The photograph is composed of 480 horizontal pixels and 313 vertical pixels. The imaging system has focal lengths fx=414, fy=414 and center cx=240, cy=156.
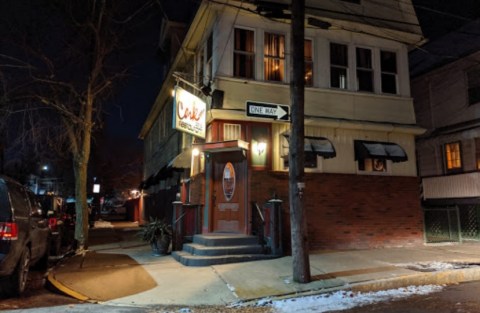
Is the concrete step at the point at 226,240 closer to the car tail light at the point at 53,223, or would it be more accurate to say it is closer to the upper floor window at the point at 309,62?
the car tail light at the point at 53,223

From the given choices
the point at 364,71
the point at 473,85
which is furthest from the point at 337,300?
the point at 473,85

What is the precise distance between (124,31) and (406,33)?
32.3ft

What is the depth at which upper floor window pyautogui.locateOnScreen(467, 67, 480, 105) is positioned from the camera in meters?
A: 16.2

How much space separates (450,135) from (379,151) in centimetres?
621

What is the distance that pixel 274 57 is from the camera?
500 inches

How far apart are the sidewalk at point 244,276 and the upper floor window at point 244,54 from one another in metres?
5.58

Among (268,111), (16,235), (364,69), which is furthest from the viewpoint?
(364,69)

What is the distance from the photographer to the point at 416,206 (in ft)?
44.2

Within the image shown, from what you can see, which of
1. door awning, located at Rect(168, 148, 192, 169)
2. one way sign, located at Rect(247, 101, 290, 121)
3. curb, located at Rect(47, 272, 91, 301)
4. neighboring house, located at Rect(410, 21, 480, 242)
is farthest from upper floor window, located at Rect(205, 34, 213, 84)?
neighboring house, located at Rect(410, 21, 480, 242)

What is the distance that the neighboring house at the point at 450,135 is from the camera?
14.9 metres

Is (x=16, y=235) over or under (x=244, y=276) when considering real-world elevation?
over

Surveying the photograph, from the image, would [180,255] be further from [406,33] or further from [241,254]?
[406,33]

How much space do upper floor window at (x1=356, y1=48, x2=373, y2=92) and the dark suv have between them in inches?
407

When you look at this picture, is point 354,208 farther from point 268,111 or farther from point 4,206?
point 4,206
